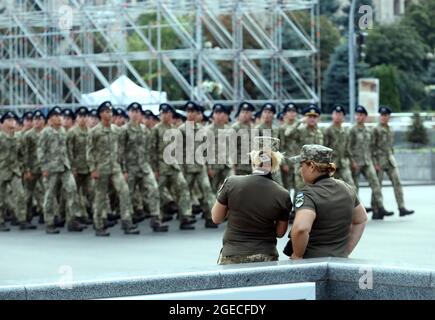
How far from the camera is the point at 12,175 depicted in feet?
61.0

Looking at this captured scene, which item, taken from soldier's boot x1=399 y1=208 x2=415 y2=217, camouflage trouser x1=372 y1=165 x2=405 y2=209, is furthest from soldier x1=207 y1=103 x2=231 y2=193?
soldier's boot x1=399 y1=208 x2=415 y2=217

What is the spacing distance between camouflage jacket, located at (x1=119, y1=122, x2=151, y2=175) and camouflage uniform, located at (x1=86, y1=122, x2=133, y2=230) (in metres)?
0.59

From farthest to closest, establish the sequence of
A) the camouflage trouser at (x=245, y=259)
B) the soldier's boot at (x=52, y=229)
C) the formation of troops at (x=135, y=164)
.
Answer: the soldier's boot at (x=52, y=229) < the formation of troops at (x=135, y=164) < the camouflage trouser at (x=245, y=259)

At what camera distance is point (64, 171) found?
17.6 metres

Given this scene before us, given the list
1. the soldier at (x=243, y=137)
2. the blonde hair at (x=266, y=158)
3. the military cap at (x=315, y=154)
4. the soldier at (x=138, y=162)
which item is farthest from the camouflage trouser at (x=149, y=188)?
the military cap at (x=315, y=154)

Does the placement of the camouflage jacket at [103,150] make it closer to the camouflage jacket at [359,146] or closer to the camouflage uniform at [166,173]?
the camouflage uniform at [166,173]

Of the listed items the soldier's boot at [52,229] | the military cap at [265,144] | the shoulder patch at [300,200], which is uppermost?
the military cap at [265,144]

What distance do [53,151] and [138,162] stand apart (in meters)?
1.24

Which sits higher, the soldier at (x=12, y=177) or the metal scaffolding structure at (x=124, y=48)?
the metal scaffolding structure at (x=124, y=48)

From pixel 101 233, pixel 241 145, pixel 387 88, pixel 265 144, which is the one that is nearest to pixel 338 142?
pixel 241 145

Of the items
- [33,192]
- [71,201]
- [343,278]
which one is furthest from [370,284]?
[33,192]

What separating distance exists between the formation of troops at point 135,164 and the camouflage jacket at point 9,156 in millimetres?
15

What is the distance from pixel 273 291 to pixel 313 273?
375 mm

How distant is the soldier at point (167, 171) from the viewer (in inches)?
687
